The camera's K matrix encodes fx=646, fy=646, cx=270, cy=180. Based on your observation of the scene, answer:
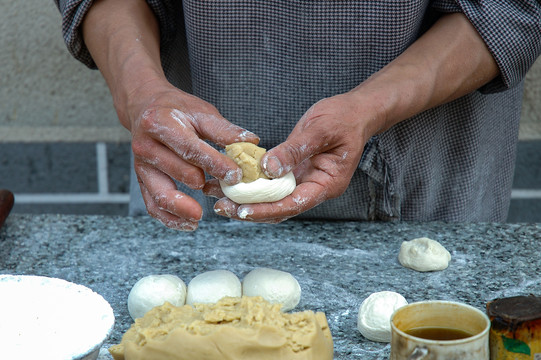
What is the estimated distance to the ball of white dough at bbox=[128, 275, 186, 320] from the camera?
137cm

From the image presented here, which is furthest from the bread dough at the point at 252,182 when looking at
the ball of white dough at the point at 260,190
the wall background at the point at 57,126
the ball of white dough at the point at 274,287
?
the wall background at the point at 57,126

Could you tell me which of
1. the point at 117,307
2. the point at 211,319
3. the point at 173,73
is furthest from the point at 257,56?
the point at 211,319

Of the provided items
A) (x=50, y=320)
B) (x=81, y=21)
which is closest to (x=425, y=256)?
(x=50, y=320)

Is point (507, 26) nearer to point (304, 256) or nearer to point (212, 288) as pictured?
point (304, 256)

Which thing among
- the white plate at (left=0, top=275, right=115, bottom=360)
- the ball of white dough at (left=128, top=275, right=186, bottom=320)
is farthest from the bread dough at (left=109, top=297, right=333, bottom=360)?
the ball of white dough at (left=128, top=275, right=186, bottom=320)

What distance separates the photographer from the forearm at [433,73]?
64.4 inches

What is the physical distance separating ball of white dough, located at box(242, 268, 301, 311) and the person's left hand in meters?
0.13

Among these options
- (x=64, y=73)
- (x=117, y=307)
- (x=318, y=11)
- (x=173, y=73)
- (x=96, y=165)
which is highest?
(x=318, y=11)

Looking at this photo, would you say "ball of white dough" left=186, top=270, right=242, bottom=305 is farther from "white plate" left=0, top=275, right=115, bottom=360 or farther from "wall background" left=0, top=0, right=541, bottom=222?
"wall background" left=0, top=0, right=541, bottom=222

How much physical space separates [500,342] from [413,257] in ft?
1.82

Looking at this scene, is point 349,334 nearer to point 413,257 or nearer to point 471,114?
point 413,257

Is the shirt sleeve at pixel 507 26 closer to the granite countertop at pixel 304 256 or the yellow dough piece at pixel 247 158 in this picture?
the granite countertop at pixel 304 256

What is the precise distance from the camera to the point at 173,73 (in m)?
2.06

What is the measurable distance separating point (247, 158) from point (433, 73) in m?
0.59
